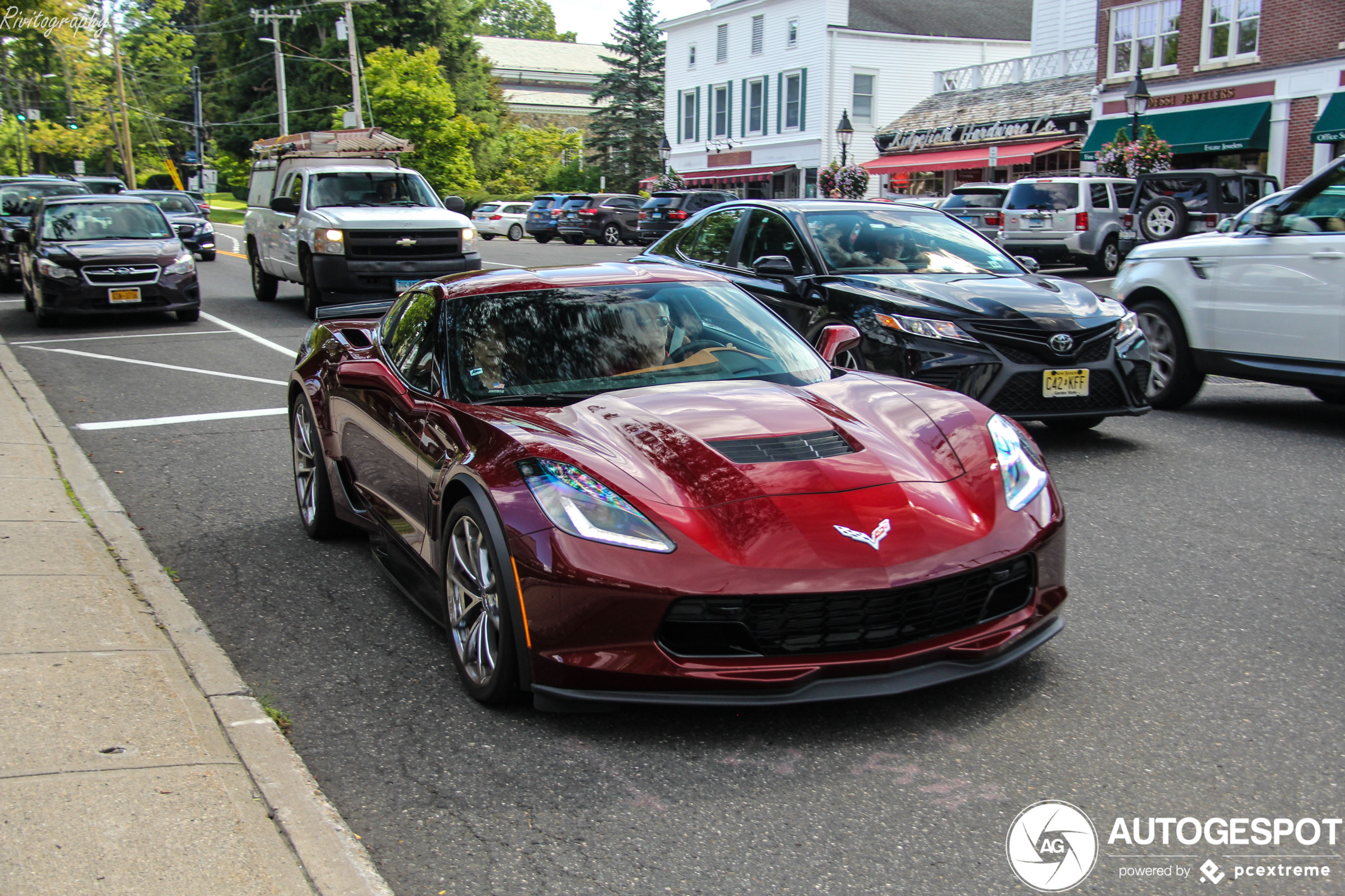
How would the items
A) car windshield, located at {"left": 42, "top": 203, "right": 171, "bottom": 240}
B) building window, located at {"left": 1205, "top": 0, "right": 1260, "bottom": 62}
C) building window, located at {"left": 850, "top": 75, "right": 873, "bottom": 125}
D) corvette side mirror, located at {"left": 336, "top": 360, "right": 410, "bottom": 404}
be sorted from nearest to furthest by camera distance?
1. corvette side mirror, located at {"left": 336, "top": 360, "right": 410, "bottom": 404}
2. car windshield, located at {"left": 42, "top": 203, "right": 171, "bottom": 240}
3. building window, located at {"left": 1205, "top": 0, "right": 1260, "bottom": 62}
4. building window, located at {"left": 850, "top": 75, "right": 873, "bottom": 125}

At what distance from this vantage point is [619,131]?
7169 cm

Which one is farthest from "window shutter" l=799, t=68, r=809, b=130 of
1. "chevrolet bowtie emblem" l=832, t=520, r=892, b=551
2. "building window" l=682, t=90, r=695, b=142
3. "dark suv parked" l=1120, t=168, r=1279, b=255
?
"chevrolet bowtie emblem" l=832, t=520, r=892, b=551

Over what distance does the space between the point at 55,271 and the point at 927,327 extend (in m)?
12.1

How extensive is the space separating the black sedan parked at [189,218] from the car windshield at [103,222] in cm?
1073

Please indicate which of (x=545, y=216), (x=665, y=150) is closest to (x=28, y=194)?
(x=545, y=216)

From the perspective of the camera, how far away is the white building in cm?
5028

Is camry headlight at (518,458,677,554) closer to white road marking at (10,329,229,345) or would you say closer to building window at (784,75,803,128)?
white road marking at (10,329,229,345)

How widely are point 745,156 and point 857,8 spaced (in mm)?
8022

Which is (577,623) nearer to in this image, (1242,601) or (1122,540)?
(1242,601)

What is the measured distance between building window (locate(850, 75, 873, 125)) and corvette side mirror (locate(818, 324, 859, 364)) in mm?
47179

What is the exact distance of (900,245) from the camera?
8617 millimetres

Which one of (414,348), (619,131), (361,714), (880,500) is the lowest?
(361,714)

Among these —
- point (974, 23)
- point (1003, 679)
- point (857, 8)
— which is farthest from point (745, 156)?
point (1003, 679)

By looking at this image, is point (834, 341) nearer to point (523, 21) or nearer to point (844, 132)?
point (844, 132)
